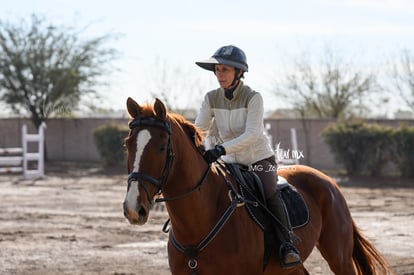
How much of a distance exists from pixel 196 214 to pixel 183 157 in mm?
455

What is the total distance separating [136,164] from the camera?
4930 mm

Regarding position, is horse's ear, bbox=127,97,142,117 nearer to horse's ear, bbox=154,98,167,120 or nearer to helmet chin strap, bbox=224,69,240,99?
horse's ear, bbox=154,98,167,120

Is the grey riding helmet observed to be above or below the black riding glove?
above

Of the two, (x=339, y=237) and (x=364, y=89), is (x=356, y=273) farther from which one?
(x=364, y=89)

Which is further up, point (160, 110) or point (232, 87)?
point (232, 87)

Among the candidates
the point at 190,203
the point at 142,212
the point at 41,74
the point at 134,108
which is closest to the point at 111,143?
the point at 41,74

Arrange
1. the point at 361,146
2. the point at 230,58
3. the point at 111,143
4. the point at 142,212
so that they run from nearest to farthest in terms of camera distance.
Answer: the point at 142,212, the point at 230,58, the point at 361,146, the point at 111,143

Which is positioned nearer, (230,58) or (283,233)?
(230,58)

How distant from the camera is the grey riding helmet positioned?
Answer: 5973 millimetres

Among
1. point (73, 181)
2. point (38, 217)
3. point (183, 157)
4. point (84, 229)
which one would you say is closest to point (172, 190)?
point (183, 157)

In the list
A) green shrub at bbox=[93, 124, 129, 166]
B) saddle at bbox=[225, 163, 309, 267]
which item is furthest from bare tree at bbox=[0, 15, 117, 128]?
saddle at bbox=[225, 163, 309, 267]

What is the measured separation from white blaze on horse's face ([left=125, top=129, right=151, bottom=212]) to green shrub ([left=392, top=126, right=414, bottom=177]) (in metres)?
21.6

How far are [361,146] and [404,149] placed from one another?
1535 mm

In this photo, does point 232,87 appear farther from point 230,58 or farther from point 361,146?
point 361,146
